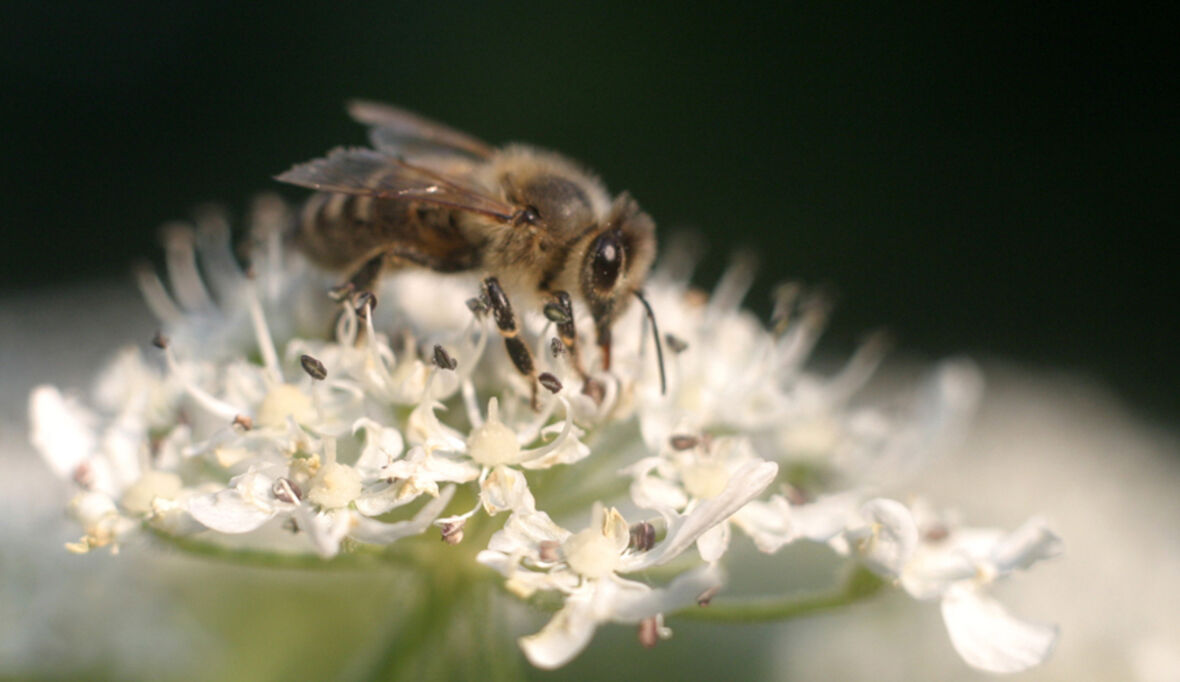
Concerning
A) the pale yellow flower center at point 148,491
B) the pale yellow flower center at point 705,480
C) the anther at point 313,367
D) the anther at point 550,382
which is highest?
the anther at point 550,382

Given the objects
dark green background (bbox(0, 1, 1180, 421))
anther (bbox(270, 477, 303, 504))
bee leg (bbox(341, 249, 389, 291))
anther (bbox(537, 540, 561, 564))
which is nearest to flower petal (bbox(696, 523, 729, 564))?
anther (bbox(537, 540, 561, 564))

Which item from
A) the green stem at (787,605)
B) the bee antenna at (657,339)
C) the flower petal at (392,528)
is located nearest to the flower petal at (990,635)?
the green stem at (787,605)

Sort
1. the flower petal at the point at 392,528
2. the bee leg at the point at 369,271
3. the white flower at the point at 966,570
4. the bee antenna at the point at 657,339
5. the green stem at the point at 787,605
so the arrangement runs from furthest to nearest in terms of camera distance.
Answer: the bee leg at the point at 369,271 < the bee antenna at the point at 657,339 < the green stem at the point at 787,605 < the white flower at the point at 966,570 < the flower petal at the point at 392,528

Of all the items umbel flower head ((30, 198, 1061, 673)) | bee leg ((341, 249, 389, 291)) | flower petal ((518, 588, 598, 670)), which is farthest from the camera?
bee leg ((341, 249, 389, 291))

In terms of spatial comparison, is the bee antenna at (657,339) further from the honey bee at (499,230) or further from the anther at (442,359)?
the anther at (442,359)

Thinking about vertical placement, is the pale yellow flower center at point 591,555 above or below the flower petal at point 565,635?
above

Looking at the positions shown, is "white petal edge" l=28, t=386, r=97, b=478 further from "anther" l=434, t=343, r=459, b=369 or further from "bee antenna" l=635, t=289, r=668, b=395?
"bee antenna" l=635, t=289, r=668, b=395

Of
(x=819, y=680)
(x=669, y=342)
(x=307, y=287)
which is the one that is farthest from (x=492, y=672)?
(x=819, y=680)

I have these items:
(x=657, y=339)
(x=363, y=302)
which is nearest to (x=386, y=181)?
(x=363, y=302)
